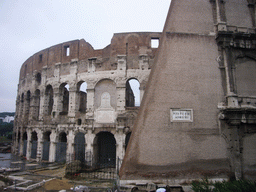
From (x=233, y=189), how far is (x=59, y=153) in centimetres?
1397

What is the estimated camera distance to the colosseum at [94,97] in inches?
565

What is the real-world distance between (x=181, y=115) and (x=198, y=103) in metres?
0.94

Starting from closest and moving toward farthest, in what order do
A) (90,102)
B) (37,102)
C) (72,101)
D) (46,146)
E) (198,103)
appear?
(198,103) → (90,102) → (72,101) → (46,146) → (37,102)

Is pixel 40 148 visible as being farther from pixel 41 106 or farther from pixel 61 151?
pixel 41 106

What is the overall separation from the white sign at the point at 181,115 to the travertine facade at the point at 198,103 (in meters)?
0.03

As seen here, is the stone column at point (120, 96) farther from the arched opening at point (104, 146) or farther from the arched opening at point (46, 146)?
the arched opening at point (46, 146)

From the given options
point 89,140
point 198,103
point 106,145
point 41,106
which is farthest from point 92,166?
point 198,103

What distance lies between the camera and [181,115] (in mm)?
7504

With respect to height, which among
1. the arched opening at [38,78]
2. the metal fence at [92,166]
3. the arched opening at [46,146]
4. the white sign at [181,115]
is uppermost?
the arched opening at [38,78]

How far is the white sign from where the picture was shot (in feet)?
24.5

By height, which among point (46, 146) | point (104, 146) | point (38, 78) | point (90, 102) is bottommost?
point (46, 146)

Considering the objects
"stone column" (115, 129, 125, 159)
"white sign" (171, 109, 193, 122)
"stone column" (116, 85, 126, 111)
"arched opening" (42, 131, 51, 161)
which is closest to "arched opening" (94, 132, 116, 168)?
"stone column" (115, 129, 125, 159)

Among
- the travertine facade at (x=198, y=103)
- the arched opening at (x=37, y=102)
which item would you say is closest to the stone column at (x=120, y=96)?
the travertine facade at (x=198, y=103)

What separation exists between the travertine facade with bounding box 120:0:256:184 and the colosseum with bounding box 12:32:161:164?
6224mm
